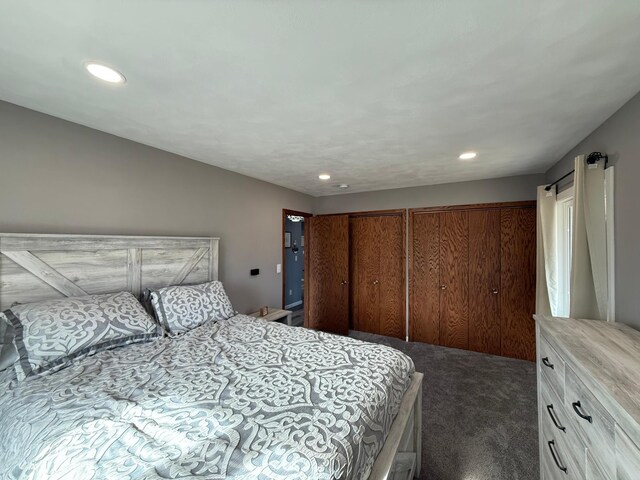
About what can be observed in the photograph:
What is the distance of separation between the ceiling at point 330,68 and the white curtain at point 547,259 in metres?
0.68

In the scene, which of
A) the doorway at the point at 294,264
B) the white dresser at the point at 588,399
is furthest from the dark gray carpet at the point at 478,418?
the doorway at the point at 294,264

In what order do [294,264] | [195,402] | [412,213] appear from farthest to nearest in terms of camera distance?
[294,264]
[412,213]
[195,402]

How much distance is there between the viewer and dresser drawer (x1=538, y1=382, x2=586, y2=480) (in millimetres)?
1039

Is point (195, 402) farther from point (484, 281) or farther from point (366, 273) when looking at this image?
point (484, 281)

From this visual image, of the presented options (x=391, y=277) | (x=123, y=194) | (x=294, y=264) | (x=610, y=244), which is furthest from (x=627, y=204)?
(x=294, y=264)

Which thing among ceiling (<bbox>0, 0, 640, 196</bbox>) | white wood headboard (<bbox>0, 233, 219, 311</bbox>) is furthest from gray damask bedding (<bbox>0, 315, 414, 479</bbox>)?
ceiling (<bbox>0, 0, 640, 196</bbox>)

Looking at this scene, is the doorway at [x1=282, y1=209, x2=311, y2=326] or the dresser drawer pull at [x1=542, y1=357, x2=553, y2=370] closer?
the dresser drawer pull at [x1=542, y1=357, x2=553, y2=370]

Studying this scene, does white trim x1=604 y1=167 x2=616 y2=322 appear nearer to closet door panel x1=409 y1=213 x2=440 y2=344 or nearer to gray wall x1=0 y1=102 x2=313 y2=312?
closet door panel x1=409 y1=213 x2=440 y2=344

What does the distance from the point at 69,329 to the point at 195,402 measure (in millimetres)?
998

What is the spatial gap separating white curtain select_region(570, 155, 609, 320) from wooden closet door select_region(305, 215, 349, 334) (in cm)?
273

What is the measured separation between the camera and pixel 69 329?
1.45 meters

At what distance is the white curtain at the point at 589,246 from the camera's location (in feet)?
5.39

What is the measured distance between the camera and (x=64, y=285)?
5.64 ft

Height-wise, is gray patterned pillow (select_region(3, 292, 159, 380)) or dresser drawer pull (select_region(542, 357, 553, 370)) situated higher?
gray patterned pillow (select_region(3, 292, 159, 380))
